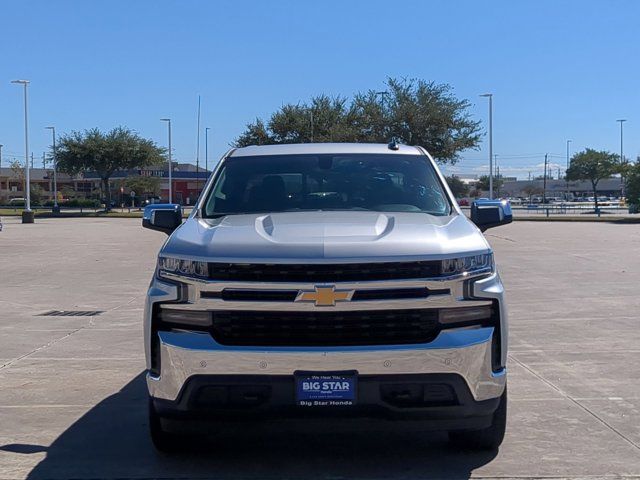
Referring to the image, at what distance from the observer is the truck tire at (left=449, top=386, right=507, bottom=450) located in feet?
16.3

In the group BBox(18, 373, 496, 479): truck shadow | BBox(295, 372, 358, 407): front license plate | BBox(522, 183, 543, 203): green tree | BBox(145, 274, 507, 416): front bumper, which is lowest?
BBox(18, 373, 496, 479): truck shadow

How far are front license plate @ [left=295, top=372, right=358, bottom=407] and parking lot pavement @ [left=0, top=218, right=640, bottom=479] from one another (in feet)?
0.58

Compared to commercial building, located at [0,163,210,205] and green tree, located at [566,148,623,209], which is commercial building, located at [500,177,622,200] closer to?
green tree, located at [566,148,623,209]

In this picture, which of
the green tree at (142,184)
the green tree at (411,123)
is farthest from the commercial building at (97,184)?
the green tree at (411,123)

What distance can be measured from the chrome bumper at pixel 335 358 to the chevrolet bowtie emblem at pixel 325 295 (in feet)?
0.84

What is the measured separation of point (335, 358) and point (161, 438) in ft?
4.86

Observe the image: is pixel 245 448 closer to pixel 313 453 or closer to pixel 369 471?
pixel 313 453

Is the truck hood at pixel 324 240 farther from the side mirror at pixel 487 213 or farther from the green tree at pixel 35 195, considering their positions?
the green tree at pixel 35 195

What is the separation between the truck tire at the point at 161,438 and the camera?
493 cm

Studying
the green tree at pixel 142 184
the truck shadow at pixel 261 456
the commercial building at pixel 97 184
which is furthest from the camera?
the green tree at pixel 142 184

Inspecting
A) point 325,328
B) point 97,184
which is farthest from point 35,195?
point 325,328

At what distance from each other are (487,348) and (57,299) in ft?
34.2

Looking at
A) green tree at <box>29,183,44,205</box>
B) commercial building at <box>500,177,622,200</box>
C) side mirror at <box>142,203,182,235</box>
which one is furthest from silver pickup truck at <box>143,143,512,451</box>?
commercial building at <box>500,177,622,200</box>

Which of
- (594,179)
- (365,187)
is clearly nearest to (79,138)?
(594,179)
